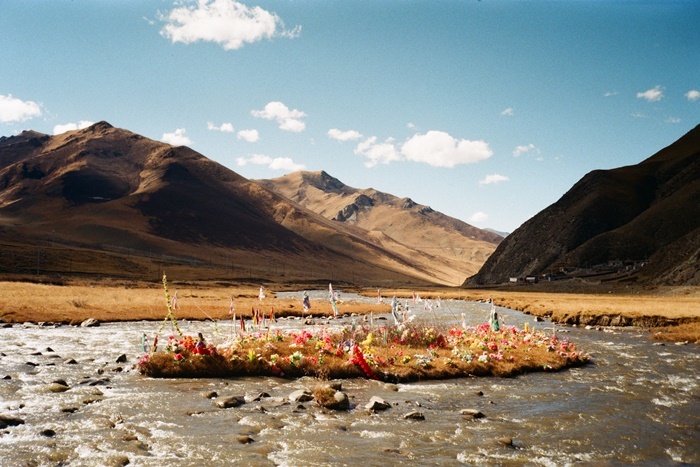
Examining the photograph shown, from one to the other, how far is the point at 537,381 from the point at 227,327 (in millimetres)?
31091

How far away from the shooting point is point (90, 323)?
4662cm

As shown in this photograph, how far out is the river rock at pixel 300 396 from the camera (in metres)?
20.3

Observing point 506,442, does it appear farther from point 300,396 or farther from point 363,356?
point 363,356

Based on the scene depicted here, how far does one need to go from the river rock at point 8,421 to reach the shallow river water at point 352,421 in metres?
0.33

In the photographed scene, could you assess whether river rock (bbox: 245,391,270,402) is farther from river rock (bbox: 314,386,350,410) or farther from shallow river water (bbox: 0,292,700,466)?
river rock (bbox: 314,386,350,410)

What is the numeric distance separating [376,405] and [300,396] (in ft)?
10.6

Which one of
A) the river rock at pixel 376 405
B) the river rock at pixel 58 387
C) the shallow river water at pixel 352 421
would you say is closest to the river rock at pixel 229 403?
the shallow river water at pixel 352 421

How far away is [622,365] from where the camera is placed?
28.9 meters

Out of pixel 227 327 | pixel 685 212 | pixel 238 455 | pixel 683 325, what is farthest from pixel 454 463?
pixel 685 212

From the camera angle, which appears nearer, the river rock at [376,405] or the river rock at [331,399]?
the river rock at [376,405]

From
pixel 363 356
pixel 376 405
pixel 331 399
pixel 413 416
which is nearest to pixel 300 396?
pixel 331 399

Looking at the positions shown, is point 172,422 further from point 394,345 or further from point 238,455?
point 394,345

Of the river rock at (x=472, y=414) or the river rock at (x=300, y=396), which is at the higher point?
the river rock at (x=300, y=396)

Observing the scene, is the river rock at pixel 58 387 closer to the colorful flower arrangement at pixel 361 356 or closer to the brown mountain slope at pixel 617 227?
the colorful flower arrangement at pixel 361 356
